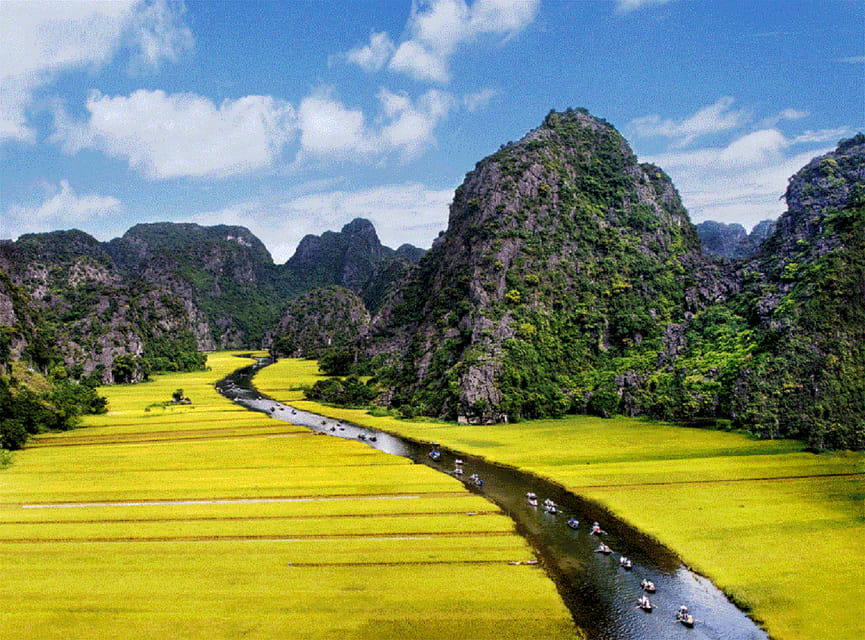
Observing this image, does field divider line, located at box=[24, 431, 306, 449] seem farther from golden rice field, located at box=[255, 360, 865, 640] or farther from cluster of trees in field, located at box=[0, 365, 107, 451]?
golden rice field, located at box=[255, 360, 865, 640]

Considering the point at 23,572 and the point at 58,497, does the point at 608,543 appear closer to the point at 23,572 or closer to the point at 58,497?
the point at 23,572

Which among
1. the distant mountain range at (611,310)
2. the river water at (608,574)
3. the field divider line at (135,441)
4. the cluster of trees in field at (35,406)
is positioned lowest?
the river water at (608,574)

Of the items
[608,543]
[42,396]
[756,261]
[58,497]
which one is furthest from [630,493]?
[42,396]

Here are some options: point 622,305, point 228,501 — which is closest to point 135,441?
point 228,501

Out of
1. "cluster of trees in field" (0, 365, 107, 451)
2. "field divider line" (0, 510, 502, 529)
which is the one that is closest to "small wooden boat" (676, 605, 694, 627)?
"field divider line" (0, 510, 502, 529)

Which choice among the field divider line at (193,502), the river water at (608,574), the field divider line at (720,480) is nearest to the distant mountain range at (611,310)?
the field divider line at (720,480)

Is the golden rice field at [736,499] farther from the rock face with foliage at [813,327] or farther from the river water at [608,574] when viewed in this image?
the rock face with foliage at [813,327]

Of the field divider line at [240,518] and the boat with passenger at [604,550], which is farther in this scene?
the field divider line at [240,518]
